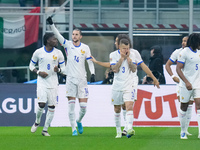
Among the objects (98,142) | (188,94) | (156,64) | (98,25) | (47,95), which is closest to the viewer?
(98,142)

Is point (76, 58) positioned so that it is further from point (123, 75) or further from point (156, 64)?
point (156, 64)

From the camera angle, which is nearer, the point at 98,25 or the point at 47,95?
the point at 47,95

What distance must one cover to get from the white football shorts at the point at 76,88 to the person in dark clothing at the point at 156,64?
4.25m

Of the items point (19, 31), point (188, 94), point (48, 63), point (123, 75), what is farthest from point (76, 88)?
point (19, 31)

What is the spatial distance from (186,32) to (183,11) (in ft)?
2.13

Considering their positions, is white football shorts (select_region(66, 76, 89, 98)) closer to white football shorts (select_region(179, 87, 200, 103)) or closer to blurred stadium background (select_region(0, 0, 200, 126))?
white football shorts (select_region(179, 87, 200, 103))

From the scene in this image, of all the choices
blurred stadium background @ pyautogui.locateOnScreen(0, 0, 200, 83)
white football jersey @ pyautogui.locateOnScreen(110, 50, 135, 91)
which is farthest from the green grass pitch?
blurred stadium background @ pyautogui.locateOnScreen(0, 0, 200, 83)

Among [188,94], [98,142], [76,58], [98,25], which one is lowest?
[98,142]

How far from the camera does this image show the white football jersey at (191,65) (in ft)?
41.9

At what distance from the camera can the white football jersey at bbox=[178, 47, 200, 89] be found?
41.9ft

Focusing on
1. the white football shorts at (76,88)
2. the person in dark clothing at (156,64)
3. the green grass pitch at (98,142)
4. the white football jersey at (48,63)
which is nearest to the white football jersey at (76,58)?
the white football shorts at (76,88)

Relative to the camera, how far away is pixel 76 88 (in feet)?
47.7

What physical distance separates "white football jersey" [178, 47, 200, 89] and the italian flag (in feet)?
27.3

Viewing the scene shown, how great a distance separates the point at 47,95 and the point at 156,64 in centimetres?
514
